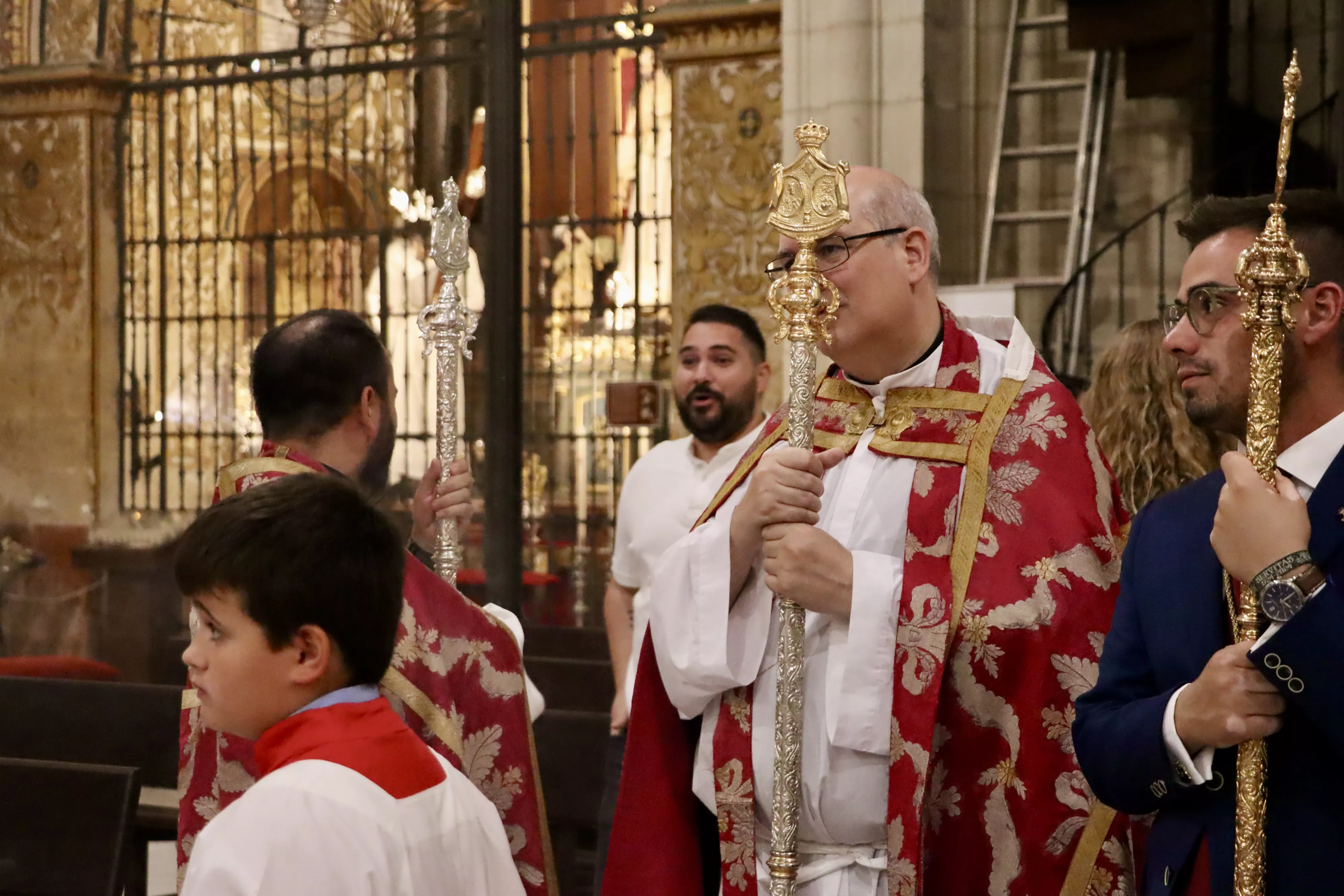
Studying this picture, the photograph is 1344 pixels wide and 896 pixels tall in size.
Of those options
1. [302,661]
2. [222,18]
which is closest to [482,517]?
[222,18]

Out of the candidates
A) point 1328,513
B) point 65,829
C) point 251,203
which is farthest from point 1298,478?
point 251,203

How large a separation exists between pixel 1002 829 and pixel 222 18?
6816 millimetres

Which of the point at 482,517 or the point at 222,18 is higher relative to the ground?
the point at 222,18

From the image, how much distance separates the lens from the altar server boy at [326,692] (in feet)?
4.94

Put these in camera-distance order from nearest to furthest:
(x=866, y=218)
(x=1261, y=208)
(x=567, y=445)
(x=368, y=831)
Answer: (x=368, y=831)
(x=1261, y=208)
(x=866, y=218)
(x=567, y=445)

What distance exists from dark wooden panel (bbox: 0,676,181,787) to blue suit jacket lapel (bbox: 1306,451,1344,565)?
396 cm

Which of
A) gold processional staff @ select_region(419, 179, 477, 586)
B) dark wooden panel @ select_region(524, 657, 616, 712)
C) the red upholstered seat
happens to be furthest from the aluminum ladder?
the red upholstered seat

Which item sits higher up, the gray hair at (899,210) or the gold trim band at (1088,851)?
the gray hair at (899,210)

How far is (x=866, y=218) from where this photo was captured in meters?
2.29

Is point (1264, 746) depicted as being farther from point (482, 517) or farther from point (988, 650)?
point (482, 517)

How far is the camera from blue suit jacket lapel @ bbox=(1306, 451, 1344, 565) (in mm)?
1601

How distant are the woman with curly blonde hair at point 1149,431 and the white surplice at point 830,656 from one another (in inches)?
14.1

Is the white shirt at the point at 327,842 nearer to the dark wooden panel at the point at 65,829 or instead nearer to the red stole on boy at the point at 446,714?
the red stole on boy at the point at 446,714

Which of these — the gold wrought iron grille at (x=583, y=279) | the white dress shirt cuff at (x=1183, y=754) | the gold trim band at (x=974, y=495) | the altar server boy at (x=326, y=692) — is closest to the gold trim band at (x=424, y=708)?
the altar server boy at (x=326, y=692)
